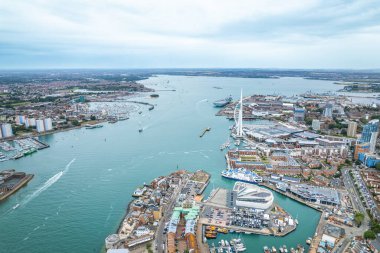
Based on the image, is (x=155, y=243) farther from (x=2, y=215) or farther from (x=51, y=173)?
(x=51, y=173)

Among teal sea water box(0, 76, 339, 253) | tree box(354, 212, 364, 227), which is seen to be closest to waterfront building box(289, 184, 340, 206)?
teal sea water box(0, 76, 339, 253)

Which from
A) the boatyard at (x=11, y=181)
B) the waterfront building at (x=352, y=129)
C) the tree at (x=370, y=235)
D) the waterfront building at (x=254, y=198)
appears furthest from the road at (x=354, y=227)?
the boatyard at (x=11, y=181)

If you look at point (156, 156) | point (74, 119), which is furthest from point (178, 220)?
point (74, 119)

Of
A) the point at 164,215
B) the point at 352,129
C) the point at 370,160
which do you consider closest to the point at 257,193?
the point at 164,215

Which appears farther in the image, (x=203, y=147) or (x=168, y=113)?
(x=168, y=113)

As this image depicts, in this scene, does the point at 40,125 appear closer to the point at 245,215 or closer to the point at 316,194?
the point at 245,215

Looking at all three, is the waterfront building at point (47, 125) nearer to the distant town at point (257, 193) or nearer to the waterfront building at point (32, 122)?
the distant town at point (257, 193)
